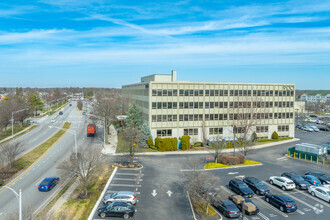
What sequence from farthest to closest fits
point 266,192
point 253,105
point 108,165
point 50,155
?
point 253,105 < point 50,155 < point 108,165 < point 266,192

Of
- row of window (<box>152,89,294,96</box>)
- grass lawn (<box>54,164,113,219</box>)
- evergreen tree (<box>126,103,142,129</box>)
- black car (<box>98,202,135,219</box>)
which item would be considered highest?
row of window (<box>152,89,294,96</box>)

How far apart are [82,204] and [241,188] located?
18400 millimetres

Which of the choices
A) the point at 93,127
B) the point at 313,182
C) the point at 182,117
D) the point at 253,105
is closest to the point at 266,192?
the point at 313,182

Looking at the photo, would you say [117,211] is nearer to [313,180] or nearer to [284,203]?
[284,203]

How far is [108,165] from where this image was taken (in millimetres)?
39062

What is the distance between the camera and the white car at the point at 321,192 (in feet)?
89.8

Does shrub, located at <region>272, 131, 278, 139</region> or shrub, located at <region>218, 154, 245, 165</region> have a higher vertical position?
shrub, located at <region>272, 131, 278, 139</region>

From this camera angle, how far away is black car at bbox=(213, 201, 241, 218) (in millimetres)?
23250

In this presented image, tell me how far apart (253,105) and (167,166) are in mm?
31161

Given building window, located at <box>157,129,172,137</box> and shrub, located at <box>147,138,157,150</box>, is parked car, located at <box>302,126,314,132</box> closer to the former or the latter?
building window, located at <box>157,129,172,137</box>

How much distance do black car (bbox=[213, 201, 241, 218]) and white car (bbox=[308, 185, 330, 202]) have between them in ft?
38.5

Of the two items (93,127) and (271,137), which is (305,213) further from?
(93,127)

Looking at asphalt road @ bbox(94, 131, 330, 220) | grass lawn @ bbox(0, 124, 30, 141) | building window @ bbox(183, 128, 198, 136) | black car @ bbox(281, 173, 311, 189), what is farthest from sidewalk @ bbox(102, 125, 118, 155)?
black car @ bbox(281, 173, 311, 189)

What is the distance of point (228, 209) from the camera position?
77.5 ft
